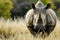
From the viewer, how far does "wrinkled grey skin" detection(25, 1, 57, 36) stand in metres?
9.45

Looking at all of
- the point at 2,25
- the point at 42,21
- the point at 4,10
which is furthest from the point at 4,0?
the point at 42,21

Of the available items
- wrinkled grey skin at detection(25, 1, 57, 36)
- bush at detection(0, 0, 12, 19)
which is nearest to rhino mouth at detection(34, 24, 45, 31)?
wrinkled grey skin at detection(25, 1, 57, 36)

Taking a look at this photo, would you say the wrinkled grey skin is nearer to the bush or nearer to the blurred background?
the blurred background

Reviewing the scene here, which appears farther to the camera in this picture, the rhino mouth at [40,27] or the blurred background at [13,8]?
the blurred background at [13,8]

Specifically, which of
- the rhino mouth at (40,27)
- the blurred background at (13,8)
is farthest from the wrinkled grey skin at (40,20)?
the blurred background at (13,8)

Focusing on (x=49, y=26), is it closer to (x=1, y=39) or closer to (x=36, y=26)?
Result: (x=36, y=26)

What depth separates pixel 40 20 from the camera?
9422mm

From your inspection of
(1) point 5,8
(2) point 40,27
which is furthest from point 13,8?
(2) point 40,27

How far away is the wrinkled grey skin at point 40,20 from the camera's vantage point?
31.0ft

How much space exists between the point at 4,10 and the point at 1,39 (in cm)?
2314

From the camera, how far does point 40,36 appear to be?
9875 millimetres

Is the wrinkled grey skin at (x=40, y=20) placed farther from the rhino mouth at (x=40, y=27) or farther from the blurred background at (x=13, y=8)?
the blurred background at (x=13, y=8)

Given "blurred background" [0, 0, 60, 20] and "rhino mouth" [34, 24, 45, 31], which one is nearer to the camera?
"rhino mouth" [34, 24, 45, 31]

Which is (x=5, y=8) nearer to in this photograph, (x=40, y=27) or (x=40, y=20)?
(x=40, y=27)
